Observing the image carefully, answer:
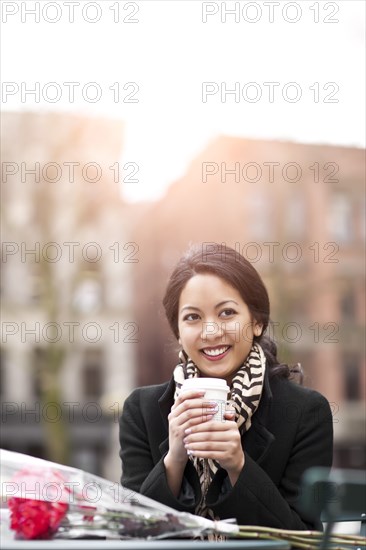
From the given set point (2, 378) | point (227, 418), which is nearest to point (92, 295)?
point (2, 378)

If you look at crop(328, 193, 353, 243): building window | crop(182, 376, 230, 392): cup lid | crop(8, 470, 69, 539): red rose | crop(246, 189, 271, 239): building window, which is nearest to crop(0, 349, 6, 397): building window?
crop(246, 189, 271, 239): building window

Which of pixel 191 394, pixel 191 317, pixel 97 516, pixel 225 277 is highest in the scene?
pixel 225 277

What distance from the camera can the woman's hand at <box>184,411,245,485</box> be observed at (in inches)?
88.0

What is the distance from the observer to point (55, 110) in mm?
19297

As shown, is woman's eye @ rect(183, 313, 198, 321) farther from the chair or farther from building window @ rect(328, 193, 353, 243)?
building window @ rect(328, 193, 353, 243)

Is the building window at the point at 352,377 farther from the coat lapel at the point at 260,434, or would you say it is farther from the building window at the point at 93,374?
the coat lapel at the point at 260,434

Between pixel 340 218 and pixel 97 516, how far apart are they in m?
27.3

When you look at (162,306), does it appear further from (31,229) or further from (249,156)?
(249,156)

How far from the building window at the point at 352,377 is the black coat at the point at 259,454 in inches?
1018

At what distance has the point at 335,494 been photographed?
1.56m

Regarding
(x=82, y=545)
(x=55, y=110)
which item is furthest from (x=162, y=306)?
(x=55, y=110)

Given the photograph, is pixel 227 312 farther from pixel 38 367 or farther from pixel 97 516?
pixel 38 367

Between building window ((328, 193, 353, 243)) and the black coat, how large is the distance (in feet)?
84.1

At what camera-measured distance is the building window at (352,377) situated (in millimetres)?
28016
